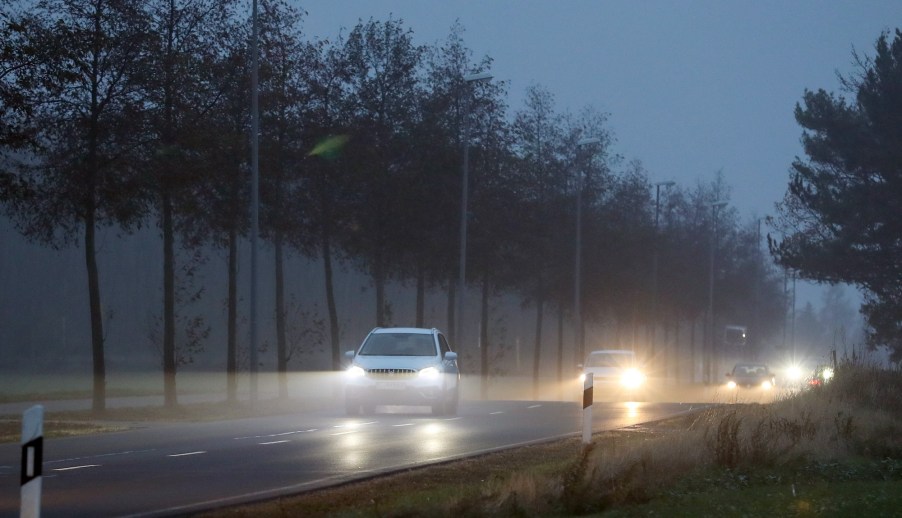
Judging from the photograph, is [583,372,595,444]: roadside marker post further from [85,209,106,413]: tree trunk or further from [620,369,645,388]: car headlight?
[620,369,645,388]: car headlight

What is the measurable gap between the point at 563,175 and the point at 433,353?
27.0m

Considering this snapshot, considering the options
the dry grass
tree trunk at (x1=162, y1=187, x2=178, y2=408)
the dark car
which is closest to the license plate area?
tree trunk at (x1=162, y1=187, x2=178, y2=408)

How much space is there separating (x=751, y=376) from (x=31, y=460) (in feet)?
199

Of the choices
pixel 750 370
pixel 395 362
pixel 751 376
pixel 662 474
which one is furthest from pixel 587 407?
pixel 750 370

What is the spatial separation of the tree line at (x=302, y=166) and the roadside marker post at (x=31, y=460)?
14787mm

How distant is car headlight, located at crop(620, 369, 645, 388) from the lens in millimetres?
43750

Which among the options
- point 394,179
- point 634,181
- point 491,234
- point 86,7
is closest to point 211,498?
point 86,7

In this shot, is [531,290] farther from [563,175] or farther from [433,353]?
[433,353]

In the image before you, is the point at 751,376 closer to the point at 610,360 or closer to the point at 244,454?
the point at 610,360

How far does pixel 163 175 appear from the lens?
27344mm

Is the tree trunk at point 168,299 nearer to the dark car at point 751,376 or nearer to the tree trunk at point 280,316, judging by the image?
the tree trunk at point 280,316

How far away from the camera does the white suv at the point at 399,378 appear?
26375 mm

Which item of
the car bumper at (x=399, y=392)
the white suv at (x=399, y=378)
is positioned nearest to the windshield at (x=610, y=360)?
the white suv at (x=399, y=378)

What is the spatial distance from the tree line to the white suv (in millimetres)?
5495
